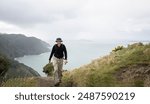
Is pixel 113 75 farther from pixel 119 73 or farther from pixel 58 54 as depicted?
pixel 58 54

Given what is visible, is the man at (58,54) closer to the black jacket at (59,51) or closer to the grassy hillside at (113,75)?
the black jacket at (59,51)

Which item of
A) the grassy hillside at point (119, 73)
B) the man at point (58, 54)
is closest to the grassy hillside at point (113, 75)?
the grassy hillside at point (119, 73)

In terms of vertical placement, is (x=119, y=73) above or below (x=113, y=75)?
above

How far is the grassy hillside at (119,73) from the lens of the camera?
20.9 m

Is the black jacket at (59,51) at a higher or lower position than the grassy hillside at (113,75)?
higher

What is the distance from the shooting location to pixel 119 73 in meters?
21.8

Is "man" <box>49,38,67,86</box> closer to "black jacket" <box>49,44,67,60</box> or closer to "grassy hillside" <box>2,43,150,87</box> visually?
"black jacket" <box>49,44,67,60</box>

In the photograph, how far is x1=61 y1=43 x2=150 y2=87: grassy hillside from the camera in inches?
821

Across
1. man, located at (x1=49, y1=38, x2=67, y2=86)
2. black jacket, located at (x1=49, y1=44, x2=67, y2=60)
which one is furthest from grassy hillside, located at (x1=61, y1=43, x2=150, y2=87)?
black jacket, located at (x1=49, y1=44, x2=67, y2=60)

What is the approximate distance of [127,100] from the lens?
14.0 metres

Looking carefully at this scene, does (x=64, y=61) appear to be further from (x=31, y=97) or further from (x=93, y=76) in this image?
(x=31, y=97)

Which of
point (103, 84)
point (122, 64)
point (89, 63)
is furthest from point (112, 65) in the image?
point (89, 63)

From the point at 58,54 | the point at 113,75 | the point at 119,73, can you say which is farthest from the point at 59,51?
the point at 119,73


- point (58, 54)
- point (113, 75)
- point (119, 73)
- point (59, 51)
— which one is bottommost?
point (113, 75)
